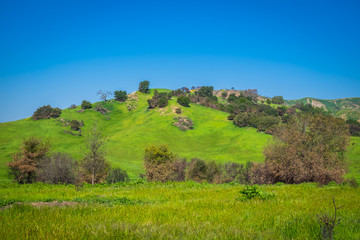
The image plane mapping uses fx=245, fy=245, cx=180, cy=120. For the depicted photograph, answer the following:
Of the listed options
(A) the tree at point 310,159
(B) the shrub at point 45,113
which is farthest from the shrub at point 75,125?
(A) the tree at point 310,159

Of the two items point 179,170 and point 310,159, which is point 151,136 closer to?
point 179,170

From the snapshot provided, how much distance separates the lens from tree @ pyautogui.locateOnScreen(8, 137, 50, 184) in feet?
137

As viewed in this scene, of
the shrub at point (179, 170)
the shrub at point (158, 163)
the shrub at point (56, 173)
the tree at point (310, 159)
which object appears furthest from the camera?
the shrub at point (179, 170)

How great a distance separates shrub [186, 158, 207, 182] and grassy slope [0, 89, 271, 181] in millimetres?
16629

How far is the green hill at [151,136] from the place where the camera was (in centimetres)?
9256

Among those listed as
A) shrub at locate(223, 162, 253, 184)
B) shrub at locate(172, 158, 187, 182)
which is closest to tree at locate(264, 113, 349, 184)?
shrub at locate(223, 162, 253, 184)

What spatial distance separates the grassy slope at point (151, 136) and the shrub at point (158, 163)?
19394mm

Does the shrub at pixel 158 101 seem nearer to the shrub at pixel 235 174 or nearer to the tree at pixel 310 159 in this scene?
the shrub at pixel 235 174

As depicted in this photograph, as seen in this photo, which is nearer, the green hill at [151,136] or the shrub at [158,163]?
the shrub at [158,163]

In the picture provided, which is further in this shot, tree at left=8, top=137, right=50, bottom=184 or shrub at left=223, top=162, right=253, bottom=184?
shrub at left=223, top=162, right=253, bottom=184

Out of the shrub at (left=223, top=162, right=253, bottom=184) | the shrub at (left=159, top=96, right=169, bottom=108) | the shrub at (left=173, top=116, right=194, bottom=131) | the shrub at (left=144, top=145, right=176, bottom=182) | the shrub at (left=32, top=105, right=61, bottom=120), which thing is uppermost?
the shrub at (left=159, top=96, right=169, bottom=108)

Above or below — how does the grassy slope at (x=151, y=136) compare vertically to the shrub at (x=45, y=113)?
below

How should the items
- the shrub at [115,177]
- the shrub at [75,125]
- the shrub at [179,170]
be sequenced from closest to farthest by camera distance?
the shrub at [115,177] → the shrub at [179,170] → the shrub at [75,125]

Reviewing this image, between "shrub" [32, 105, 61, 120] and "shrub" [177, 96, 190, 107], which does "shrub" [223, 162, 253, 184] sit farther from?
"shrub" [32, 105, 61, 120]
